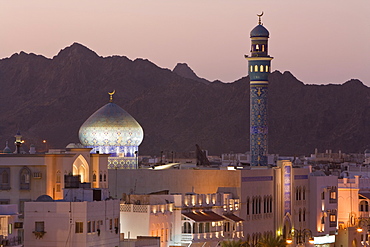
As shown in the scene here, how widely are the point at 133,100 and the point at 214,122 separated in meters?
15.1

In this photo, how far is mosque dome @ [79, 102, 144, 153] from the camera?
58.1 m

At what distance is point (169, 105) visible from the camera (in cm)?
16500

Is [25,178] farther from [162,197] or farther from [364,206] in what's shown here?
[364,206]

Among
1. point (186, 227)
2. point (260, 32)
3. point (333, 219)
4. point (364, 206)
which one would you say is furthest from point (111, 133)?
point (364, 206)

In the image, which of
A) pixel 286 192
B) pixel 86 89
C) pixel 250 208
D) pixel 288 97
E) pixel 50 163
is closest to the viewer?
pixel 50 163

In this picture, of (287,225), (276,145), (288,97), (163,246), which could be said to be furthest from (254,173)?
(288,97)

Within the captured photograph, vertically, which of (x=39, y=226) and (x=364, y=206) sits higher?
(x=39, y=226)

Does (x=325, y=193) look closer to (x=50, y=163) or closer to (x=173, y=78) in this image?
(x=50, y=163)

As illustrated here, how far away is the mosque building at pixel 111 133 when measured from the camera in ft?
191

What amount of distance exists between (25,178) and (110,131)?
1179cm

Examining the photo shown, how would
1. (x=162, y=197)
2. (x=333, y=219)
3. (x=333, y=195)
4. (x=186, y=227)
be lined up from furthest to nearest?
(x=333, y=195) → (x=333, y=219) → (x=186, y=227) → (x=162, y=197)

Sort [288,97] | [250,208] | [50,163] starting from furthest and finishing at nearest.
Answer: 1. [288,97]
2. [250,208]
3. [50,163]

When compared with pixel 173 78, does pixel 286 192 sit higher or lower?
lower

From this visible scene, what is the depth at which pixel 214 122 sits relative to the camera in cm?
15825
